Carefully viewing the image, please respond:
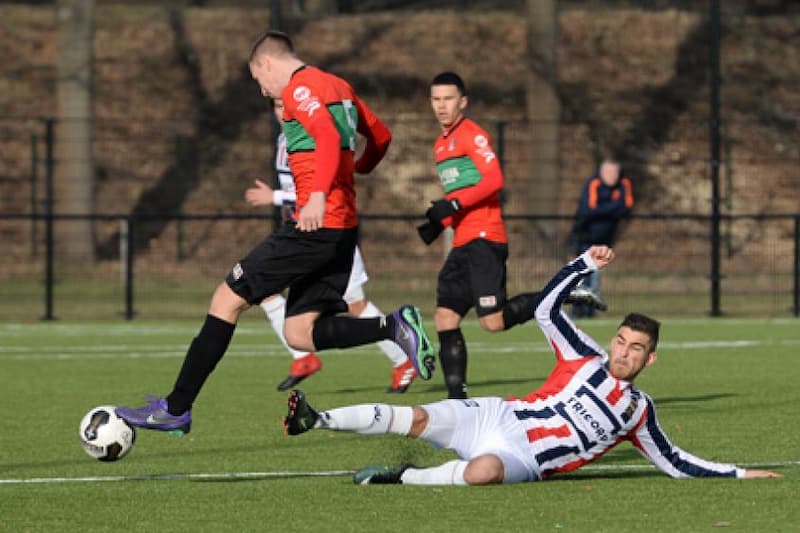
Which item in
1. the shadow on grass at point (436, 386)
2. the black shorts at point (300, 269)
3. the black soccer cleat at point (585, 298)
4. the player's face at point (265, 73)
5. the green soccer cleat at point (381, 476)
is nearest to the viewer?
the green soccer cleat at point (381, 476)

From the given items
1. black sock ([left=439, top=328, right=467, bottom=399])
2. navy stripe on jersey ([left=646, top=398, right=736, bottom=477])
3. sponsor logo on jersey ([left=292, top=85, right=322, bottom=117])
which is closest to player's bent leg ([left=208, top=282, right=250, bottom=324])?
sponsor logo on jersey ([left=292, top=85, right=322, bottom=117])

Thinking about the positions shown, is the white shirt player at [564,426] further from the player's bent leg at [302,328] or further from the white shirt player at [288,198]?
the white shirt player at [288,198]

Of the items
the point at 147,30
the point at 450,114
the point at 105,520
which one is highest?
the point at 147,30

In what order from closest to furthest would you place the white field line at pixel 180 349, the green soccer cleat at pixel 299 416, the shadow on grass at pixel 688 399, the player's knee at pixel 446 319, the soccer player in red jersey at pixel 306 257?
the green soccer cleat at pixel 299 416, the soccer player in red jersey at pixel 306 257, the player's knee at pixel 446 319, the shadow on grass at pixel 688 399, the white field line at pixel 180 349

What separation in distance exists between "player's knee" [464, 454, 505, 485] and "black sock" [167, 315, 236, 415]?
1.52 m

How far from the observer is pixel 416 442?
8891mm

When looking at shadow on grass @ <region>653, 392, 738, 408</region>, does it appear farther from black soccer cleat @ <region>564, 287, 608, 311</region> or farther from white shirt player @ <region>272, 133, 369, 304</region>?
black soccer cleat @ <region>564, 287, 608, 311</region>

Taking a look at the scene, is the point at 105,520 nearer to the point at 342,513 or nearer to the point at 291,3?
the point at 342,513

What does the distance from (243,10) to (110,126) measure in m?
6.59

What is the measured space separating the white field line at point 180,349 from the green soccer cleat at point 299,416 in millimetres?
8831

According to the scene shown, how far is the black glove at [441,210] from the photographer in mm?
11359

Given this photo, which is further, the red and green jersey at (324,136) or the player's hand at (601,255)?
the red and green jersey at (324,136)

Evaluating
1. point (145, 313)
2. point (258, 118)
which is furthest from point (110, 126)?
point (145, 313)

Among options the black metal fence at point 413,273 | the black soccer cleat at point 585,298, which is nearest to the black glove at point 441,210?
the black soccer cleat at point 585,298
